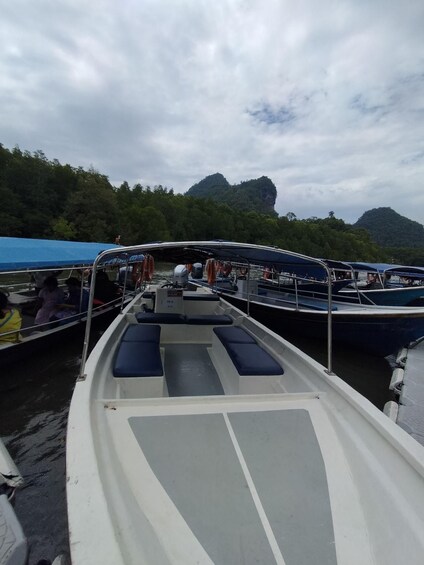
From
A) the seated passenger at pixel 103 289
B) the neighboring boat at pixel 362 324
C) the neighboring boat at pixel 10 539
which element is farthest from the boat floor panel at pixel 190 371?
the seated passenger at pixel 103 289

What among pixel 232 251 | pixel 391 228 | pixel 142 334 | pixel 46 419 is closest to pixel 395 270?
pixel 232 251

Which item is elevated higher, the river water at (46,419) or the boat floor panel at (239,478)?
the boat floor panel at (239,478)

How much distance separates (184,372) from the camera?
4.21m

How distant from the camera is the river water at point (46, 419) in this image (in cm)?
272

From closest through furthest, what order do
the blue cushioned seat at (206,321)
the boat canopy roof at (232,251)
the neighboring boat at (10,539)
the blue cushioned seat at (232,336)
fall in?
the neighboring boat at (10,539), the boat canopy roof at (232,251), the blue cushioned seat at (232,336), the blue cushioned seat at (206,321)

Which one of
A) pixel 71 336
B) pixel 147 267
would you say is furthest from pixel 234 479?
pixel 147 267

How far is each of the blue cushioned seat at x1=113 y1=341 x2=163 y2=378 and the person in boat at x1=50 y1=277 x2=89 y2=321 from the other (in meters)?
3.51

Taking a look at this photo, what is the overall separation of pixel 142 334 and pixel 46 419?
73.1 inches

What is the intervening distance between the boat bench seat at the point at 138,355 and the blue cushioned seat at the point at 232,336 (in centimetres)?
88

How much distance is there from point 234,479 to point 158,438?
0.55 meters

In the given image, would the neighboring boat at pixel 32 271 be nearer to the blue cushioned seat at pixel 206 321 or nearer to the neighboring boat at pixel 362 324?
the blue cushioned seat at pixel 206 321

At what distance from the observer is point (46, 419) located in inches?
167

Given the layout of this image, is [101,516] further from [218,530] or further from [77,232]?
[77,232]

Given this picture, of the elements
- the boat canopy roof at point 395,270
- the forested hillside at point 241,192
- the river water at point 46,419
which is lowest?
the river water at point 46,419
